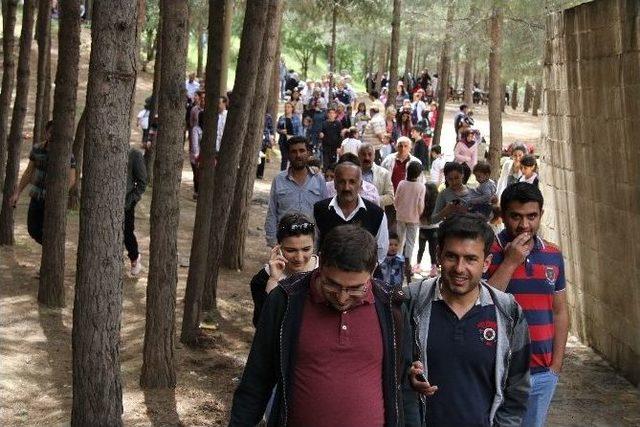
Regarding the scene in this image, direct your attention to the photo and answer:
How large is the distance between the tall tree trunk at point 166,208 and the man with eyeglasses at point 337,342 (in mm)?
4805

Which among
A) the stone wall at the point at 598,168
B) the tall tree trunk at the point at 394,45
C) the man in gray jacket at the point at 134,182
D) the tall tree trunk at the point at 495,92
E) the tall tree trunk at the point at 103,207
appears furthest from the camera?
the tall tree trunk at the point at 394,45

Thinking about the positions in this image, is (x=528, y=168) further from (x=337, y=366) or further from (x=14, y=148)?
(x=337, y=366)

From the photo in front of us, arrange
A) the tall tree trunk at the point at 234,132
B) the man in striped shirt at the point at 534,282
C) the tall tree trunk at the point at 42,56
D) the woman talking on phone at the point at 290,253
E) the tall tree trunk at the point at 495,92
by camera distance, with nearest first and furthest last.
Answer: the man in striped shirt at the point at 534,282, the woman talking on phone at the point at 290,253, the tall tree trunk at the point at 234,132, the tall tree trunk at the point at 42,56, the tall tree trunk at the point at 495,92

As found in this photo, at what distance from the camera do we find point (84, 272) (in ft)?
19.7

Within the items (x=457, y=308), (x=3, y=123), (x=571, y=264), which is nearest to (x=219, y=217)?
(x=571, y=264)

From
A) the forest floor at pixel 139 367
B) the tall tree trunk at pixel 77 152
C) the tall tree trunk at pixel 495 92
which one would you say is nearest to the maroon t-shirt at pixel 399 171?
the forest floor at pixel 139 367

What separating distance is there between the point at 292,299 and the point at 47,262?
7.39m

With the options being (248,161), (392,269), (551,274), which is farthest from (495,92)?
(551,274)

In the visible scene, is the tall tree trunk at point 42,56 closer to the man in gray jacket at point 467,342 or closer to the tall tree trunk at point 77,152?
the tall tree trunk at point 77,152

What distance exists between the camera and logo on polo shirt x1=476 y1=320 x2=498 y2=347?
14.1 feet

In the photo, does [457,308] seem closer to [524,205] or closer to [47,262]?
[524,205]

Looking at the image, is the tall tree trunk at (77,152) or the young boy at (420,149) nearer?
the tall tree trunk at (77,152)

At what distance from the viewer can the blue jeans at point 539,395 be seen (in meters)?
5.30

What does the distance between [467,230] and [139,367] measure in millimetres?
5755
